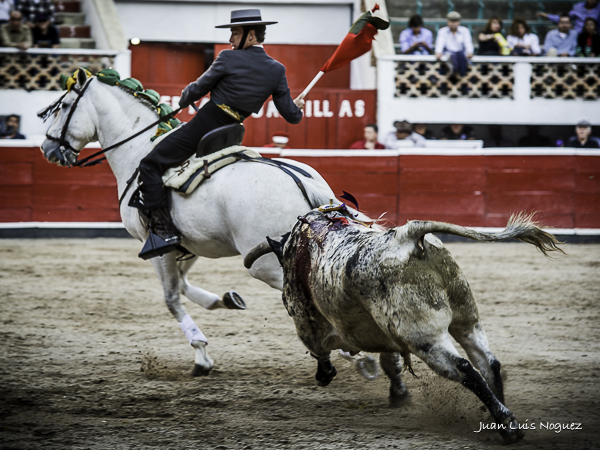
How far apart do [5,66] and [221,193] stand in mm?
7946

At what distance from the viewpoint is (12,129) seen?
10.1 m

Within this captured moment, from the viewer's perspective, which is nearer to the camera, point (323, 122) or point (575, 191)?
point (575, 191)

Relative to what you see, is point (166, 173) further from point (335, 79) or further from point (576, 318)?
point (335, 79)

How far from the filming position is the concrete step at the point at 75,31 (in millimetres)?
12555

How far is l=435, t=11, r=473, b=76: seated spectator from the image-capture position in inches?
430

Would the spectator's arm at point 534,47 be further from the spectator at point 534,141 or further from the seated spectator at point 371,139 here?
the seated spectator at point 371,139

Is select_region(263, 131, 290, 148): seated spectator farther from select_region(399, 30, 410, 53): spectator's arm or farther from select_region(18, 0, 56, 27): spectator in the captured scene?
select_region(18, 0, 56, 27): spectator

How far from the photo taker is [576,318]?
5.67 m

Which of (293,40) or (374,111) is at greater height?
(293,40)

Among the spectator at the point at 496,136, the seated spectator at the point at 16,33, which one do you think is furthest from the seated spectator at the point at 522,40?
the seated spectator at the point at 16,33

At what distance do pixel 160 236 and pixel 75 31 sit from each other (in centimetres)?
943

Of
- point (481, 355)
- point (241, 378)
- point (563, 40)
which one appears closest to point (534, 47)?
point (563, 40)

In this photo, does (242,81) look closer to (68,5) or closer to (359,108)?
(359,108)

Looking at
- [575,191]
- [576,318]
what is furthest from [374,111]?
[576,318]
